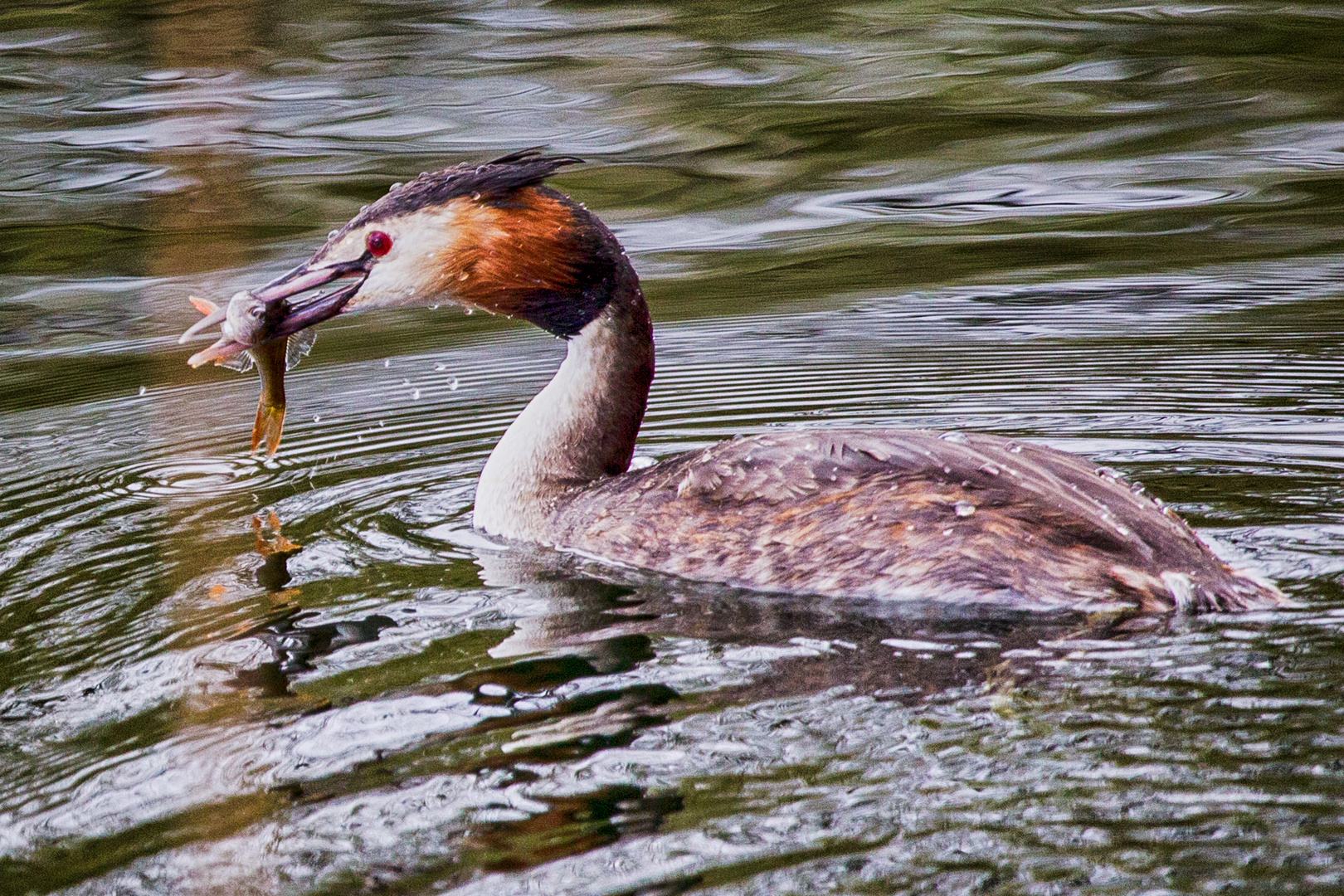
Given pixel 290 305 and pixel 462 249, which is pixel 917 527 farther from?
pixel 290 305

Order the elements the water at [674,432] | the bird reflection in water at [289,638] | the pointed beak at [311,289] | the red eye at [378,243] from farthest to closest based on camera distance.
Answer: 1. the red eye at [378,243]
2. the pointed beak at [311,289]
3. the bird reflection in water at [289,638]
4. the water at [674,432]

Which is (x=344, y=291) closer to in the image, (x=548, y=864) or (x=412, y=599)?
(x=412, y=599)

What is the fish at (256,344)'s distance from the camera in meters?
5.57

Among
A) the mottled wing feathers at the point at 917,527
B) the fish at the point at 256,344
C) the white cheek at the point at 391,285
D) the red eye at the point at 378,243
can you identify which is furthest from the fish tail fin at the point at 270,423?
the mottled wing feathers at the point at 917,527

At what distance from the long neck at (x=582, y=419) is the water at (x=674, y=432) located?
0.78ft

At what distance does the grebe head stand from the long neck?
17 centimetres

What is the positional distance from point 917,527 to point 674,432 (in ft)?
7.25

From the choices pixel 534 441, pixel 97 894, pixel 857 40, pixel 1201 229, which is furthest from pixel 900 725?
pixel 857 40

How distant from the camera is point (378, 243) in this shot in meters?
5.79

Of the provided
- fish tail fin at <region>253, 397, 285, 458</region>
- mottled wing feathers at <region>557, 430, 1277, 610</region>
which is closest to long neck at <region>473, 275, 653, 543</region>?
mottled wing feathers at <region>557, 430, 1277, 610</region>

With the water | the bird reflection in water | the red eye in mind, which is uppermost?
the red eye

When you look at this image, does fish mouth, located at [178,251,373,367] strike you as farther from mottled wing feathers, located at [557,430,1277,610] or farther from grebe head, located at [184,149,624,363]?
mottled wing feathers, located at [557,430,1277,610]

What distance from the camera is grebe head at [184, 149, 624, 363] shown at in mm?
5777

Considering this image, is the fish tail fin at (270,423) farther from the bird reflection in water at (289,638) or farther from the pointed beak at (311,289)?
the bird reflection in water at (289,638)
